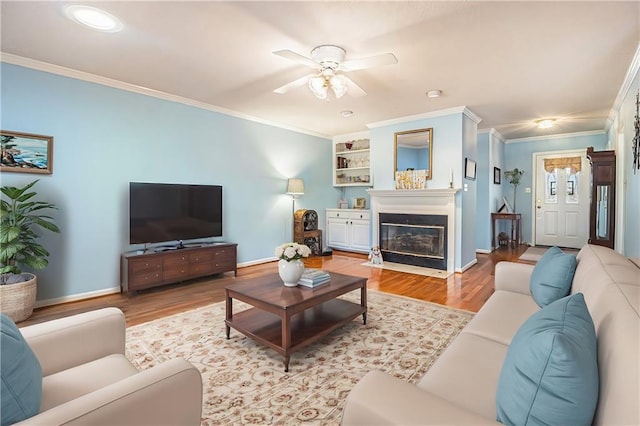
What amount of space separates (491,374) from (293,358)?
1.35m

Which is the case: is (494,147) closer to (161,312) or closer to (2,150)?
(161,312)

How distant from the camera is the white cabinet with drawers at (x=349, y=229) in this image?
20.4 ft

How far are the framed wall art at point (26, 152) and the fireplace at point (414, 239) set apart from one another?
4.59m

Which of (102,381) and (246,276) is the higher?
(102,381)

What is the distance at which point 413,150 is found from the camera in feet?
17.0

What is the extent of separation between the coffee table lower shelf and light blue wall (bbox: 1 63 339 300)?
2159 millimetres

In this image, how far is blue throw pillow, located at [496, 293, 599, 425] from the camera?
2.48 ft

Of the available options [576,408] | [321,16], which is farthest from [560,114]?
[576,408]

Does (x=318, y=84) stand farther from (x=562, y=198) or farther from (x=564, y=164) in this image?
(x=562, y=198)

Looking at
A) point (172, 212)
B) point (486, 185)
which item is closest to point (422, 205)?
point (486, 185)

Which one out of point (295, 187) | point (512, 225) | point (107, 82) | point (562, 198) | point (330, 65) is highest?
point (107, 82)

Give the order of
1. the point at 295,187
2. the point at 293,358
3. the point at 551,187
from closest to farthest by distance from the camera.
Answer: the point at 293,358 < the point at 295,187 < the point at 551,187

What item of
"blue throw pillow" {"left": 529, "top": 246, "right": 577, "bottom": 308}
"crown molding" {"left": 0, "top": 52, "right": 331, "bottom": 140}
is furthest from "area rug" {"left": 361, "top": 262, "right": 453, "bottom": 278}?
"crown molding" {"left": 0, "top": 52, "right": 331, "bottom": 140}

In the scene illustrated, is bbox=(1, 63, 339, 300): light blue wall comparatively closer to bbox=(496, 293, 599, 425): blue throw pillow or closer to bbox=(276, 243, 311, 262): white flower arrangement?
bbox=(276, 243, 311, 262): white flower arrangement
